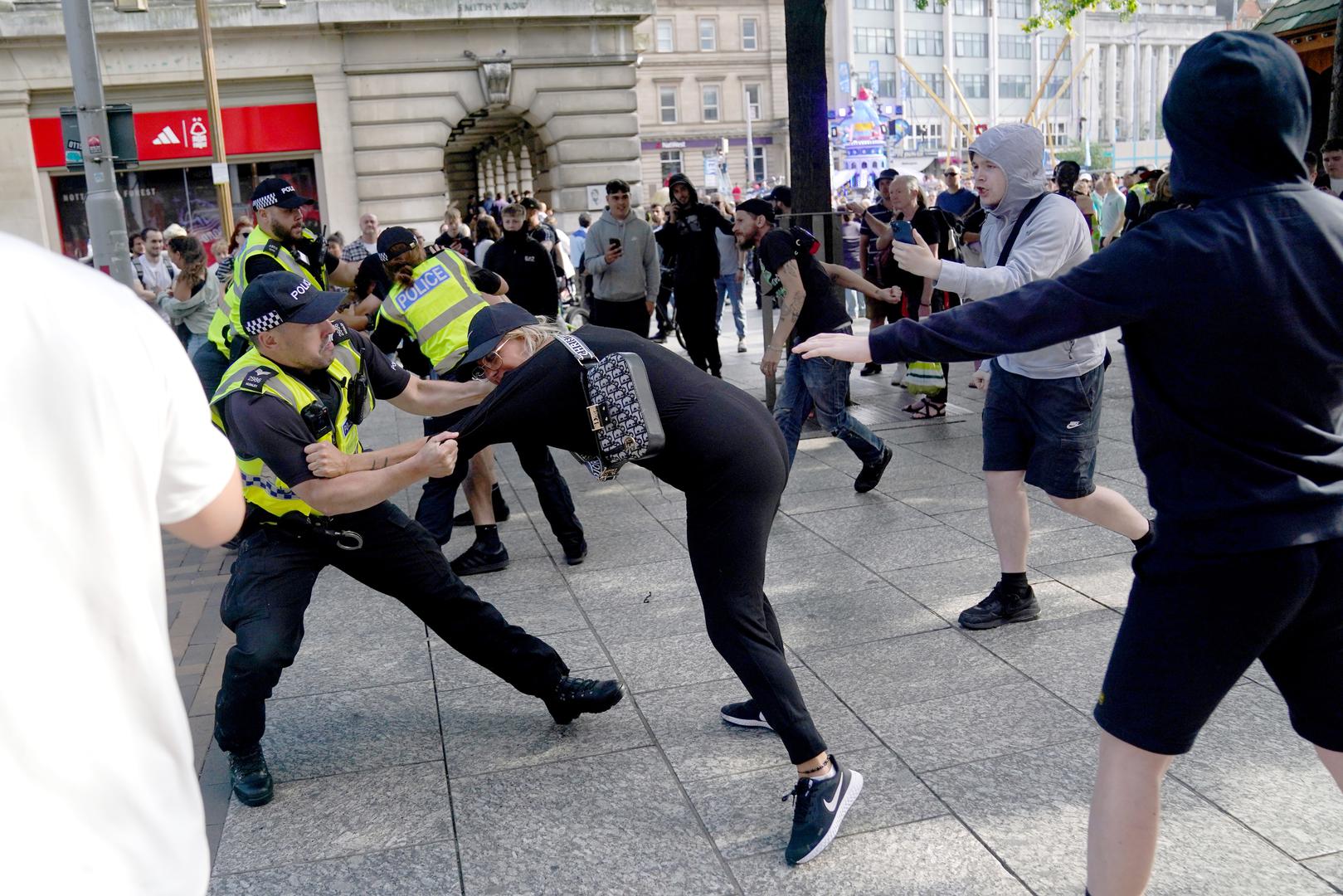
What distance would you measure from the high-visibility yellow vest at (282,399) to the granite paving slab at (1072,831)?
2.24 metres

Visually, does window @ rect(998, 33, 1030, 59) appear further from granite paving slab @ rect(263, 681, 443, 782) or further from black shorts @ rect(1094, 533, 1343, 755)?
black shorts @ rect(1094, 533, 1343, 755)

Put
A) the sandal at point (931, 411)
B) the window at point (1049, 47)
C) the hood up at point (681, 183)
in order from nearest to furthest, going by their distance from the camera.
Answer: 1. the sandal at point (931, 411)
2. the hood up at point (681, 183)
3. the window at point (1049, 47)

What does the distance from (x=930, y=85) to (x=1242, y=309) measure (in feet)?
310

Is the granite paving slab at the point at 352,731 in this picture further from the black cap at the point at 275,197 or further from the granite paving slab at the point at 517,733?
the black cap at the point at 275,197

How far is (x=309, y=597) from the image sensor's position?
4.11m

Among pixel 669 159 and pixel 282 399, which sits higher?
pixel 669 159

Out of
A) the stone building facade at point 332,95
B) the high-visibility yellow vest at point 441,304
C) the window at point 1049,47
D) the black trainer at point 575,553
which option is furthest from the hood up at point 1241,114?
the window at point 1049,47

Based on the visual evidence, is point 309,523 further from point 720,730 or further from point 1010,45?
point 1010,45

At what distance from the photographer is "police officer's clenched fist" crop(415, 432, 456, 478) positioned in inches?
127

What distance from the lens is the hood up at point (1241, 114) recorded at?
7.49ft

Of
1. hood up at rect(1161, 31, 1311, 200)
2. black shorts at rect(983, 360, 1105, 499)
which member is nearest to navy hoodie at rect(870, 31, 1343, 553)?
hood up at rect(1161, 31, 1311, 200)

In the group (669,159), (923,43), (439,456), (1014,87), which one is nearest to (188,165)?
(439,456)

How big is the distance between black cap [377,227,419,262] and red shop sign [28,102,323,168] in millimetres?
18297

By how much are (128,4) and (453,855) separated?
36.5 feet
